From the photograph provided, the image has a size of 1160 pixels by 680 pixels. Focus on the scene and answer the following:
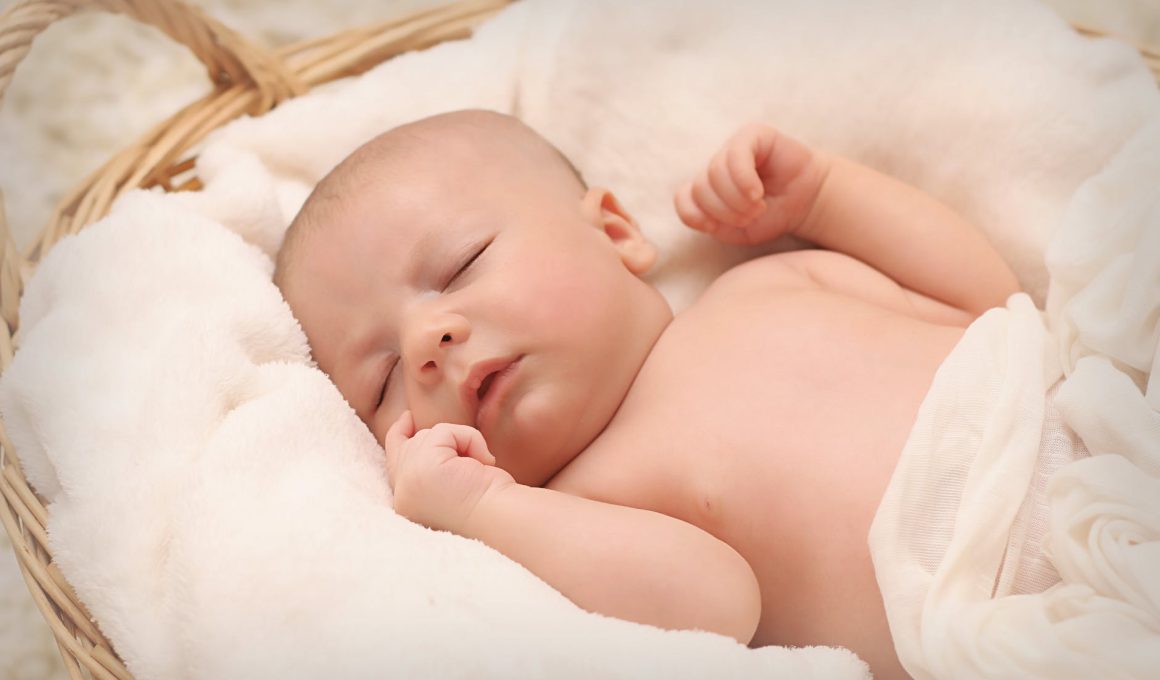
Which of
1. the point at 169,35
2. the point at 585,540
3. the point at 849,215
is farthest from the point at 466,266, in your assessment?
the point at 169,35

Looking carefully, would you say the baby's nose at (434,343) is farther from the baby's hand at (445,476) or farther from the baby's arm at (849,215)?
the baby's arm at (849,215)

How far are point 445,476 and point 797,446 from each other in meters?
0.30

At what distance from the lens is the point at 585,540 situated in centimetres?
82

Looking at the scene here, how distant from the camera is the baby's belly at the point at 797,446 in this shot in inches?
34.2

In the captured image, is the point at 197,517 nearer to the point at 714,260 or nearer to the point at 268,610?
the point at 268,610

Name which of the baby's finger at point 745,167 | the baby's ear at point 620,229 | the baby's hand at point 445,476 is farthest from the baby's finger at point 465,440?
the baby's finger at point 745,167

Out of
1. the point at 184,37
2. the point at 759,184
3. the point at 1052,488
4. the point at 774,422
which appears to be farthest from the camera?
the point at 184,37

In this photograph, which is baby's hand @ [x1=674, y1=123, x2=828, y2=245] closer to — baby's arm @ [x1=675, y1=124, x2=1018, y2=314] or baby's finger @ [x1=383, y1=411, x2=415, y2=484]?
baby's arm @ [x1=675, y1=124, x2=1018, y2=314]

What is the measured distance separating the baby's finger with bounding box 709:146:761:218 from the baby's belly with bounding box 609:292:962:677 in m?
0.18

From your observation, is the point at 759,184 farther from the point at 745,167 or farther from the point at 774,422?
the point at 774,422

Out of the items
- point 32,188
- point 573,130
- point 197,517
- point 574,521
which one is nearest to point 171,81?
point 32,188

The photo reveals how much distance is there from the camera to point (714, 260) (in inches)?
50.0

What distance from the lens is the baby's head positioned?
36.0 inches

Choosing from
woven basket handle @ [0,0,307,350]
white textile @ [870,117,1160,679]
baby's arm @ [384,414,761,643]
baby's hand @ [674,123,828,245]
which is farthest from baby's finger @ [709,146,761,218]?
woven basket handle @ [0,0,307,350]
